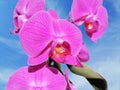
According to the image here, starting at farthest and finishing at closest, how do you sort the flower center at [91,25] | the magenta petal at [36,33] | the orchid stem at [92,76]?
the flower center at [91,25] < the orchid stem at [92,76] < the magenta petal at [36,33]

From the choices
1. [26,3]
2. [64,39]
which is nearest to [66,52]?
[64,39]

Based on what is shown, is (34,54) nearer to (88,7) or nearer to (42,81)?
(42,81)

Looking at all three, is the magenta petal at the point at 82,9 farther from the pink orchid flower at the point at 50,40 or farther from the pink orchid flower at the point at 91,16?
the pink orchid flower at the point at 50,40

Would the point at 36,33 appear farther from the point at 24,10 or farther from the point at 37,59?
the point at 24,10

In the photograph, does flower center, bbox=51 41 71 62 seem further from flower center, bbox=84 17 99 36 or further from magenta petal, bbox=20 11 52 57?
flower center, bbox=84 17 99 36

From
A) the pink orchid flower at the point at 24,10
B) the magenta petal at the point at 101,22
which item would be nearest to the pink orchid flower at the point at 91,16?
the magenta petal at the point at 101,22

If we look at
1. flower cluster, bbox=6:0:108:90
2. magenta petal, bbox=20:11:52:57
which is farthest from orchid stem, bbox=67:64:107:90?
magenta petal, bbox=20:11:52:57
